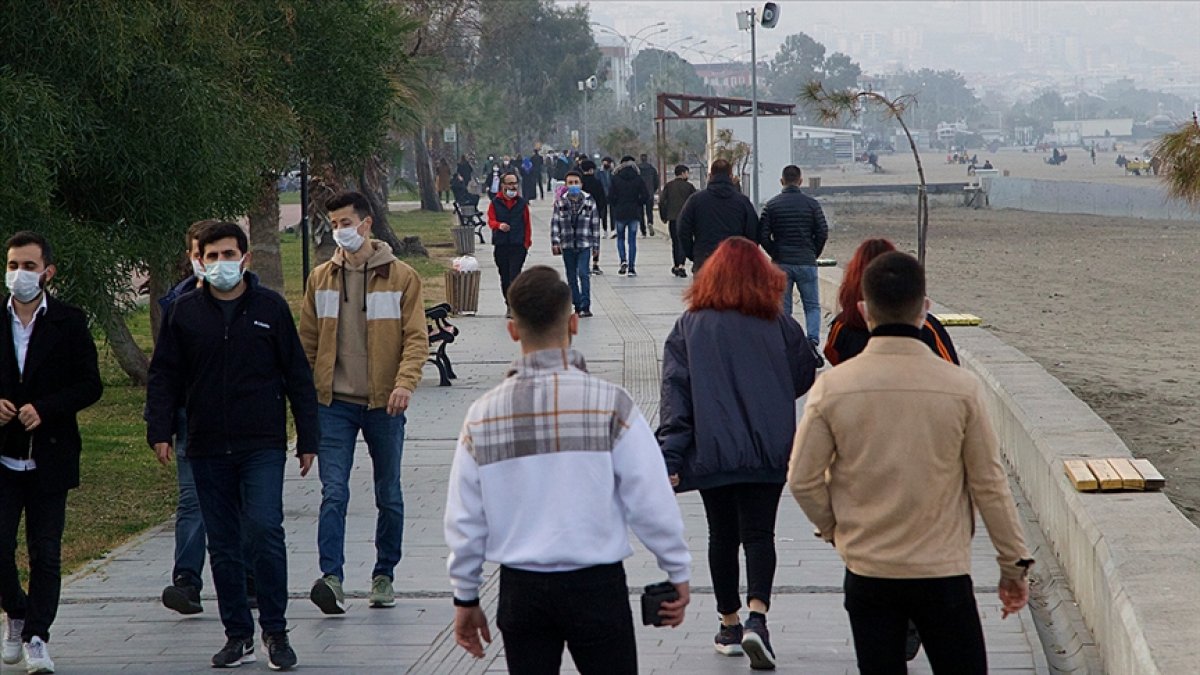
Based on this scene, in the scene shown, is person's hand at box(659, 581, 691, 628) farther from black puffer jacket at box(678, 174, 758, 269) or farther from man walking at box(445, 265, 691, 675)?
black puffer jacket at box(678, 174, 758, 269)

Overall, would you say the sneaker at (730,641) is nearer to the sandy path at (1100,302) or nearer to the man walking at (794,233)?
the sandy path at (1100,302)

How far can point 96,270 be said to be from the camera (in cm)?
1006

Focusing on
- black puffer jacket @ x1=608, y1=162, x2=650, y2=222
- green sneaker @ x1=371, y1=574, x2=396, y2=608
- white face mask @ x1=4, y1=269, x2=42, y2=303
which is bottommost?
green sneaker @ x1=371, y1=574, x2=396, y2=608

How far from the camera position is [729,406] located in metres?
6.17

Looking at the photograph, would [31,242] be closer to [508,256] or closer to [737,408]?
[737,408]

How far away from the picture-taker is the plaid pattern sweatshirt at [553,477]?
13.3 feet

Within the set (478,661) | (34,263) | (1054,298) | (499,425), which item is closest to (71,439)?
(34,263)

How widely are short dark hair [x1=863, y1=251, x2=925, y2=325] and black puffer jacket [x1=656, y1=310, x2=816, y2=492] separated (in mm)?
1703

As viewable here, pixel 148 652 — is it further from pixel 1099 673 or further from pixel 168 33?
pixel 168 33

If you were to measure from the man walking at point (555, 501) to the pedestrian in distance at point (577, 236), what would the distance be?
1512 centimetres

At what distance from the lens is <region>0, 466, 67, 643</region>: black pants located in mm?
6406

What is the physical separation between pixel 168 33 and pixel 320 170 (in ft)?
24.0

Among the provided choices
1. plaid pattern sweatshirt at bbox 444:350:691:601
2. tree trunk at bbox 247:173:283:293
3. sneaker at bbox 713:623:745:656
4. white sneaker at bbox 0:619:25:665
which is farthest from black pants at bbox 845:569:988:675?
tree trunk at bbox 247:173:283:293

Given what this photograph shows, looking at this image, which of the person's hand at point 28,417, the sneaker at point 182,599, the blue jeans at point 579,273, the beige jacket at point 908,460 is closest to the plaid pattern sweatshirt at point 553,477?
the beige jacket at point 908,460
